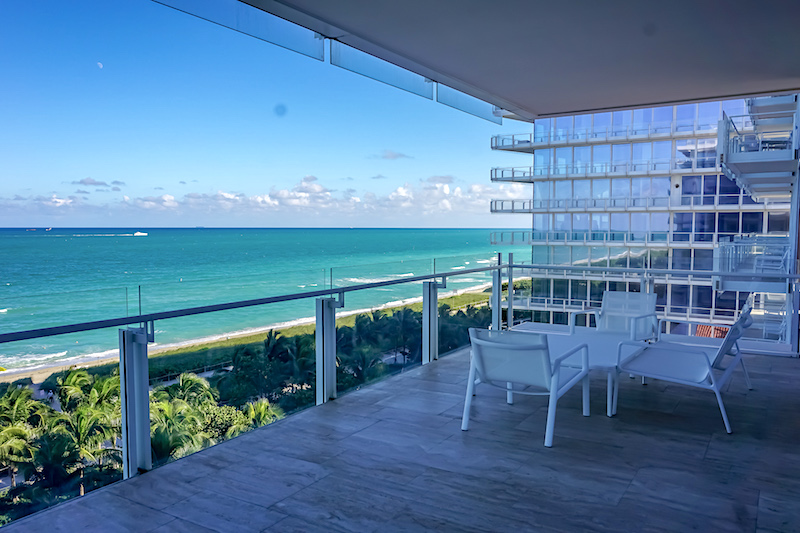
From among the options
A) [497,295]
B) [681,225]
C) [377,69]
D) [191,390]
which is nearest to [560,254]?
[681,225]

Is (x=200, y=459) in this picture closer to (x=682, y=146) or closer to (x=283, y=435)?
(x=283, y=435)

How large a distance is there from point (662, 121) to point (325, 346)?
24500 millimetres

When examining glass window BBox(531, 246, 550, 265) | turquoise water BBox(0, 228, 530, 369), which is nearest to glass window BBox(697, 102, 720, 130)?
glass window BBox(531, 246, 550, 265)

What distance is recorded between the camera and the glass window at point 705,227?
2405 centimetres

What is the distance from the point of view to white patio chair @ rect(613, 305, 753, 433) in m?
3.97

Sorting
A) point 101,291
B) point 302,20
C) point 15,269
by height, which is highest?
Answer: point 302,20

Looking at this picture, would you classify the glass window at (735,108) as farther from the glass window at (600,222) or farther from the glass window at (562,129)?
the glass window at (600,222)

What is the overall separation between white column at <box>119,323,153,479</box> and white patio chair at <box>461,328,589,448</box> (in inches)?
78.6

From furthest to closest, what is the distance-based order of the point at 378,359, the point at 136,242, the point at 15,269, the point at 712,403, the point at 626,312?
the point at 136,242, the point at 15,269, the point at 626,312, the point at 378,359, the point at 712,403

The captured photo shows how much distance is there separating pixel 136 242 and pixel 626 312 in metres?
48.0

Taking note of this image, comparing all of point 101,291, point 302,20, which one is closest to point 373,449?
point 101,291

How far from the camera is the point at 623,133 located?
80.2 feet

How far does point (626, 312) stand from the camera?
5.82 meters

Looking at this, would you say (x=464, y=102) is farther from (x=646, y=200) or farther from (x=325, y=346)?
(x=646, y=200)
